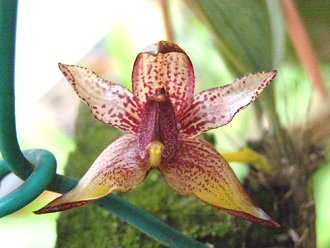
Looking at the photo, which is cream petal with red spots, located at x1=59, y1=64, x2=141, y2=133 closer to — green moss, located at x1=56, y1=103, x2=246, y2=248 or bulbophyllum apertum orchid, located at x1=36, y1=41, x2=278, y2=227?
bulbophyllum apertum orchid, located at x1=36, y1=41, x2=278, y2=227

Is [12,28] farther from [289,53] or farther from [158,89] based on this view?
[289,53]

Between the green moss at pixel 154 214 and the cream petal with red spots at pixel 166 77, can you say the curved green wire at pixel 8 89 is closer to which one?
the cream petal with red spots at pixel 166 77

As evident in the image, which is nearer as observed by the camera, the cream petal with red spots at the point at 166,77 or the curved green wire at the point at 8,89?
the curved green wire at the point at 8,89

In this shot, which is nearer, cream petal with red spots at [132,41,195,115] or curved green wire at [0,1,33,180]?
curved green wire at [0,1,33,180]

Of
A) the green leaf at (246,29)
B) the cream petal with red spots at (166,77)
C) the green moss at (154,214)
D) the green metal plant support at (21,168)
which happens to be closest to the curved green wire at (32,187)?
the green metal plant support at (21,168)

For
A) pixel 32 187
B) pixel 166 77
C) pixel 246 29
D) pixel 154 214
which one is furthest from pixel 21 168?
pixel 246 29

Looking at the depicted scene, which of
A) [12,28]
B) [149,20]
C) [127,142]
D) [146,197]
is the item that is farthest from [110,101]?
[149,20]

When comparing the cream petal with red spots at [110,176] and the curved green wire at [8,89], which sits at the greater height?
the curved green wire at [8,89]

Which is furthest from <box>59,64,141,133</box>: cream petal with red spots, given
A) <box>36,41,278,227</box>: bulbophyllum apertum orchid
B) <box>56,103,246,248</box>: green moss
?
<box>56,103,246,248</box>: green moss
